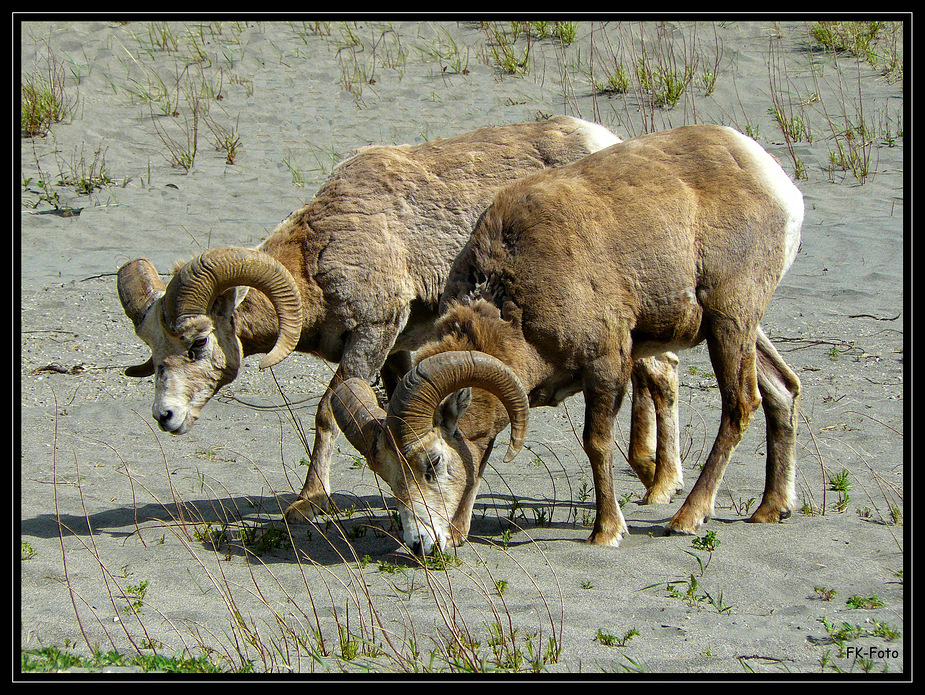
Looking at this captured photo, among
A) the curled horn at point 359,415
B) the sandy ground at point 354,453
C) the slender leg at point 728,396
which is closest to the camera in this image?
the sandy ground at point 354,453

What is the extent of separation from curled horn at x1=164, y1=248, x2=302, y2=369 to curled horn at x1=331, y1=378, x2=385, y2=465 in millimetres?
898

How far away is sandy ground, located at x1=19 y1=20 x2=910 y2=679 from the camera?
4.84 meters

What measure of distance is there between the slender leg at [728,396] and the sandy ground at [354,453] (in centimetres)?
22

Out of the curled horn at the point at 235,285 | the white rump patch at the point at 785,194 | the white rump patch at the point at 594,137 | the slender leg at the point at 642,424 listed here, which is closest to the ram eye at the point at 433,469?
the curled horn at the point at 235,285

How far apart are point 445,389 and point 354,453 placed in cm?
348

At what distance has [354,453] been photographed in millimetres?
8758

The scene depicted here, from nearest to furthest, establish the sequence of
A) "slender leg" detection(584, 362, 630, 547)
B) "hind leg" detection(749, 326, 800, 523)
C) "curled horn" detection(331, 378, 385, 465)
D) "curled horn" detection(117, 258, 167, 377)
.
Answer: "curled horn" detection(331, 378, 385, 465) < "slender leg" detection(584, 362, 630, 547) < "hind leg" detection(749, 326, 800, 523) < "curled horn" detection(117, 258, 167, 377)

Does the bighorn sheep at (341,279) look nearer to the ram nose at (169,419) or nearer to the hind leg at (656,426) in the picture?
the ram nose at (169,419)

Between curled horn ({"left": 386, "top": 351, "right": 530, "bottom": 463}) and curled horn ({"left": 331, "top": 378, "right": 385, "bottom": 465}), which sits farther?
curled horn ({"left": 331, "top": 378, "right": 385, "bottom": 465})

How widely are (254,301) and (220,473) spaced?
1571 mm

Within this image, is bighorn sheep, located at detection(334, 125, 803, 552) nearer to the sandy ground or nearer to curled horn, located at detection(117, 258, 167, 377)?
the sandy ground

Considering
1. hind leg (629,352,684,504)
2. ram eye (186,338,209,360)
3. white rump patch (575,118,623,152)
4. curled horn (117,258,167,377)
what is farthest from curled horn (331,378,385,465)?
white rump patch (575,118,623,152)

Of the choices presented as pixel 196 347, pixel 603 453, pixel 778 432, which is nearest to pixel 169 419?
pixel 196 347

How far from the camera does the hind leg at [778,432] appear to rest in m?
6.61
